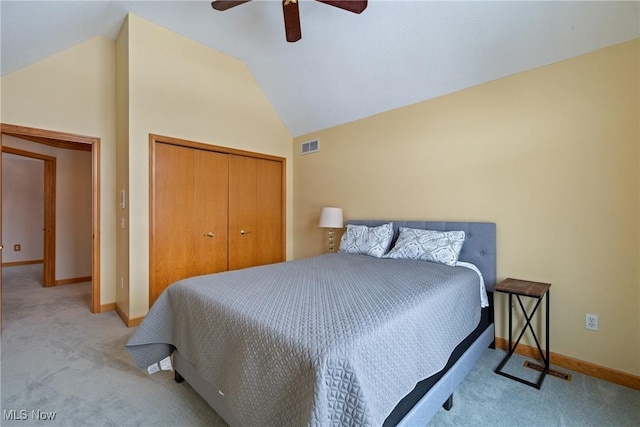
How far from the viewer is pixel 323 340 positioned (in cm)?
103

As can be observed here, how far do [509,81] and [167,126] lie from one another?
3.42 metres

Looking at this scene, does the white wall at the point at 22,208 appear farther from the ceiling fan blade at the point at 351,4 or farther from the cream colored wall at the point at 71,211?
the ceiling fan blade at the point at 351,4

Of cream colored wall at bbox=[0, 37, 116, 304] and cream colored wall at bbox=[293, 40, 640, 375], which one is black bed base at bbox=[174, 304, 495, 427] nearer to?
cream colored wall at bbox=[293, 40, 640, 375]

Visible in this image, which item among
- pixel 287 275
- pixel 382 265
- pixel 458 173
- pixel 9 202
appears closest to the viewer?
pixel 287 275

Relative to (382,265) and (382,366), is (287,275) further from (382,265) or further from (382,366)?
(382,366)

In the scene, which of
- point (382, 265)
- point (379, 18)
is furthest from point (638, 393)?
point (379, 18)

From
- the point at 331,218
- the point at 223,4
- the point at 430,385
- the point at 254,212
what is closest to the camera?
the point at 430,385

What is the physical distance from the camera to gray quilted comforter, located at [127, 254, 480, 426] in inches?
37.7

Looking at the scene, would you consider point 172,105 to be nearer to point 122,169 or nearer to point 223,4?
point 122,169

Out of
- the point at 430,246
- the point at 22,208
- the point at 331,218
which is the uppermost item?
the point at 22,208

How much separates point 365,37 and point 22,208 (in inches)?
299

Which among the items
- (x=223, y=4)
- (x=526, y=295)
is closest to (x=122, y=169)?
(x=223, y=4)

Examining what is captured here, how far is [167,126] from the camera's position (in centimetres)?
308

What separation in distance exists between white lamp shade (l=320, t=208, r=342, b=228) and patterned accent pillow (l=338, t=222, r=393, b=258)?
9.7 inches
